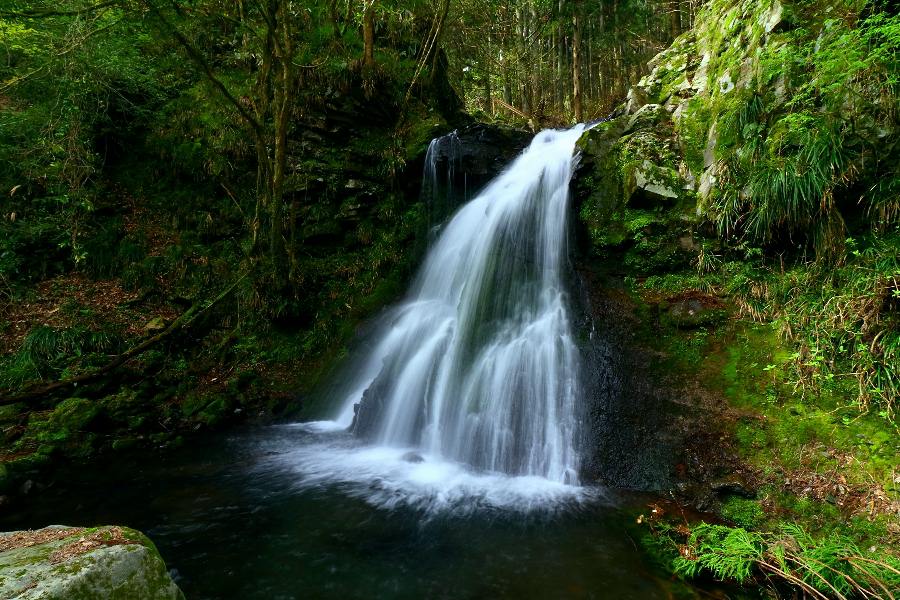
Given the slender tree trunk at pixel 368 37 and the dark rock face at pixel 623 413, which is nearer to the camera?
the dark rock face at pixel 623 413

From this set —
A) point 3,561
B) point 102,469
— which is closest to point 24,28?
point 102,469

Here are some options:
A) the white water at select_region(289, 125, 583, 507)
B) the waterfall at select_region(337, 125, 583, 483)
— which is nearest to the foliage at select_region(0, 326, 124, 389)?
the white water at select_region(289, 125, 583, 507)

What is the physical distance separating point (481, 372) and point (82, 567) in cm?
480

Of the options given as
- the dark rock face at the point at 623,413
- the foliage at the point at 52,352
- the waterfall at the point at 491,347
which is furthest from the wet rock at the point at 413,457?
the foliage at the point at 52,352

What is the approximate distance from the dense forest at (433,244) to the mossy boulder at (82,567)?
99.7 inches

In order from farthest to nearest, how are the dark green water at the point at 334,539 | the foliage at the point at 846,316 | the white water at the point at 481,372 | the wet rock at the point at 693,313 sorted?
the wet rock at the point at 693,313 → the white water at the point at 481,372 → the foliage at the point at 846,316 → the dark green water at the point at 334,539

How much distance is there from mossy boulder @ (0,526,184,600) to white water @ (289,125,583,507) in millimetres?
2668

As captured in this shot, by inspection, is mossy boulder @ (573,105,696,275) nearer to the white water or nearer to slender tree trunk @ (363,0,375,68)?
the white water

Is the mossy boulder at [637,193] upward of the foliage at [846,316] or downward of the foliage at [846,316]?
upward

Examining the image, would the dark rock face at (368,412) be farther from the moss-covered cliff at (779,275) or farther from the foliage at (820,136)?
the foliage at (820,136)

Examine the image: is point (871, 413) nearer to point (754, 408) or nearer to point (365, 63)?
point (754, 408)

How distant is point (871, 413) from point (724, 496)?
5.00ft

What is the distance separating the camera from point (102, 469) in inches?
219

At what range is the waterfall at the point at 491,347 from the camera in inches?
222
